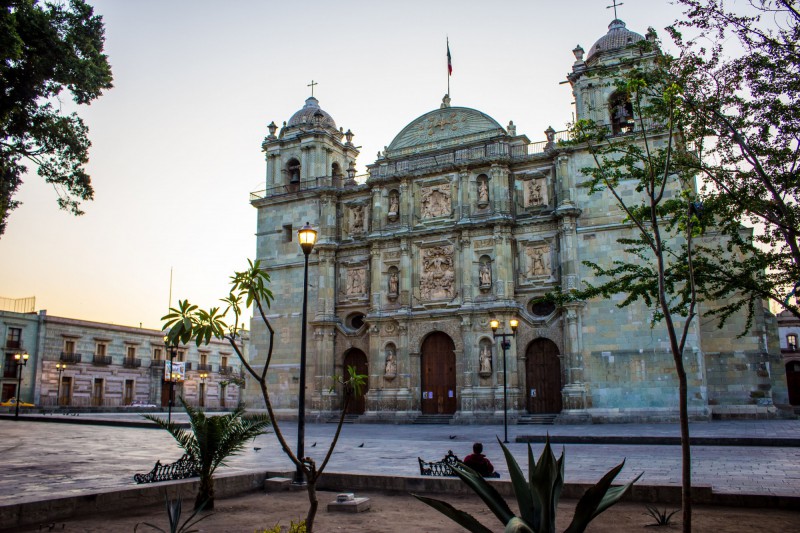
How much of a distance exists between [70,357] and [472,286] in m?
35.1

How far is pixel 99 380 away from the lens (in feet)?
170

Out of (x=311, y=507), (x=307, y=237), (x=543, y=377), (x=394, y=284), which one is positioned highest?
(x=394, y=284)

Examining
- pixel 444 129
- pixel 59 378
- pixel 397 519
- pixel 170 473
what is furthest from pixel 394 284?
pixel 59 378

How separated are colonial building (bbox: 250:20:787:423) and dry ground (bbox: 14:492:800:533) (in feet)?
62.0

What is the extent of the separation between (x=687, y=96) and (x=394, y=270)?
78.1 feet

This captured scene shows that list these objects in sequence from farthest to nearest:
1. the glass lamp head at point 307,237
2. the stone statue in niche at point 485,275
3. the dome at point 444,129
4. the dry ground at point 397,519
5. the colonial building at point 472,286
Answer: the dome at point 444,129
the stone statue in niche at point 485,275
the colonial building at point 472,286
the glass lamp head at point 307,237
the dry ground at point 397,519

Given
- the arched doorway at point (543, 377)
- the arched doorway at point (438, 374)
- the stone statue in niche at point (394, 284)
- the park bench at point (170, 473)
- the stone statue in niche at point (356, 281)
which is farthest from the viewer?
the stone statue in niche at point (356, 281)

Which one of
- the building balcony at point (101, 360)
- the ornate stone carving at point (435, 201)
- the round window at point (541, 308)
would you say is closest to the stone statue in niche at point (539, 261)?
the round window at point (541, 308)

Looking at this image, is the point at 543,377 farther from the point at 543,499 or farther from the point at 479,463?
the point at 543,499

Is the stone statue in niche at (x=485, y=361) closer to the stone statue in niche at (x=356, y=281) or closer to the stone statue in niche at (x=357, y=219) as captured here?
the stone statue in niche at (x=356, y=281)

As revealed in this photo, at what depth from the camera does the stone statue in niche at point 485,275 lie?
30219 mm

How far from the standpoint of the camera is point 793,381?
4997 cm

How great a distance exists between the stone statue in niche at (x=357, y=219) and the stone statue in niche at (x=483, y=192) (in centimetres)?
693

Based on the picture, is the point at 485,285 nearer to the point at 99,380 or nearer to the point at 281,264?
the point at 281,264
